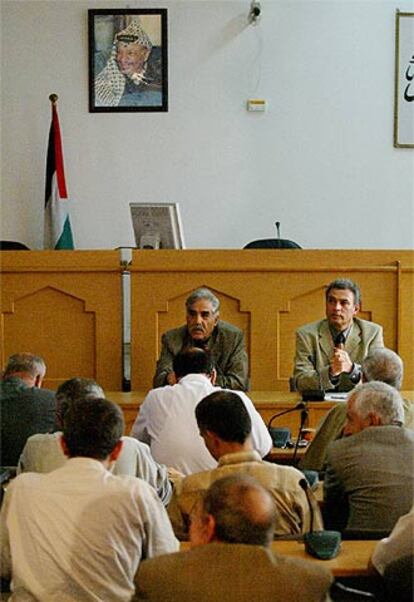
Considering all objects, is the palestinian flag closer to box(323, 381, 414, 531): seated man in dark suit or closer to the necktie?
the necktie

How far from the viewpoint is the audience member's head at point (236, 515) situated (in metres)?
1.90

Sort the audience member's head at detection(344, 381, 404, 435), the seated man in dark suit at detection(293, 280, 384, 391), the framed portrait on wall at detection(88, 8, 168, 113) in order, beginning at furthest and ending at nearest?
1. the framed portrait on wall at detection(88, 8, 168, 113)
2. the seated man in dark suit at detection(293, 280, 384, 391)
3. the audience member's head at detection(344, 381, 404, 435)

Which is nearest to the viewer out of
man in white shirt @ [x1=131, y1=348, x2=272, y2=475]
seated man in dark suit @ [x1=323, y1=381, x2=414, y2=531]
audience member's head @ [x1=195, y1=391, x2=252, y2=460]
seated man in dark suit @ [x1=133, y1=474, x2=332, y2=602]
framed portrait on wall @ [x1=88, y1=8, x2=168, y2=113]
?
seated man in dark suit @ [x1=133, y1=474, x2=332, y2=602]

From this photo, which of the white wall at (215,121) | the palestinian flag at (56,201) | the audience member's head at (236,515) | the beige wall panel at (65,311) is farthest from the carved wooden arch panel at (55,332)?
the audience member's head at (236,515)

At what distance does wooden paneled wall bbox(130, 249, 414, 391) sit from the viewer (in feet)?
19.0

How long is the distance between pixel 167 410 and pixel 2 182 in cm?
498

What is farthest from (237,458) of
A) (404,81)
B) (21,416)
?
(404,81)

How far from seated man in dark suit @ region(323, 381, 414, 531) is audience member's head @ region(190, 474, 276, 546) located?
1.01 meters

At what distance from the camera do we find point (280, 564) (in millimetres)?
1831

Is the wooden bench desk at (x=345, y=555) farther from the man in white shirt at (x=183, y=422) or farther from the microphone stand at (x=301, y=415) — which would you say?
the microphone stand at (x=301, y=415)

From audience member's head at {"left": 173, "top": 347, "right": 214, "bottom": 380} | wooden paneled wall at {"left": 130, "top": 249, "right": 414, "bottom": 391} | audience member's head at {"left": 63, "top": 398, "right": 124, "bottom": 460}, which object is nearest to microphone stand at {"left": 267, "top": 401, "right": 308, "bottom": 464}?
audience member's head at {"left": 173, "top": 347, "right": 214, "bottom": 380}

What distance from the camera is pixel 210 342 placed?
5.27m

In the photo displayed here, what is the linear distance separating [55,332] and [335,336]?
1.76m

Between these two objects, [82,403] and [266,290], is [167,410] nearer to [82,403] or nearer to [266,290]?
[82,403]
